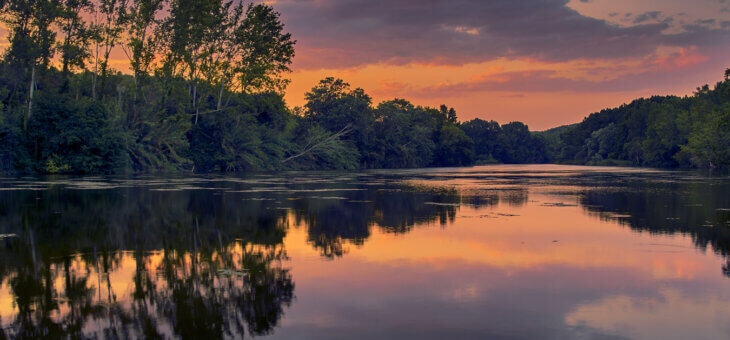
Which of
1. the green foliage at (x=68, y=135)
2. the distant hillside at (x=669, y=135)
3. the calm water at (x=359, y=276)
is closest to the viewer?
the calm water at (x=359, y=276)

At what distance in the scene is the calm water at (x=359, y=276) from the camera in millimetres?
5875

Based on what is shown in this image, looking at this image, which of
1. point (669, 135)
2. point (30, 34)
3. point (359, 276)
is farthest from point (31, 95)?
point (669, 135)

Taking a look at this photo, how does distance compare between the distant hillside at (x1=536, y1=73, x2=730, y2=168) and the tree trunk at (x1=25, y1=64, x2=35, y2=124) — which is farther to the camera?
the distant hillside at (x1=536, y1=73, x2=730, y2=168)

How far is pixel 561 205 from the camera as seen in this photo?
20.9m

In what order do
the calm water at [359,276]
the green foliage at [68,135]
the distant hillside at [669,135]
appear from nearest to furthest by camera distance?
the calm water at [359,276]
the green foliage at [68,135]
the distant hillside at [669,135]

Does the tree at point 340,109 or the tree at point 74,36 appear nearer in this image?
the tree at point 74,36

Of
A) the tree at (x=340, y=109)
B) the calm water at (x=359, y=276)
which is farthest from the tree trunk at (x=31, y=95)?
the tree at (x=340, y=109)

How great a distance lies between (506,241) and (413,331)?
6.68 m

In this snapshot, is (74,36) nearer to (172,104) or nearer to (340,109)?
(172,104)

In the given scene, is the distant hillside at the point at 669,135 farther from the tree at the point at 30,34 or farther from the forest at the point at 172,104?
the tree at the point at 30,34

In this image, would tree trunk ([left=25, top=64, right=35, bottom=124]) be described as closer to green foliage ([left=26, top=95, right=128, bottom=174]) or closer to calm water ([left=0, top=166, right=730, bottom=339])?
green foliage ([left=26, top=95, right=128, bottom=174])

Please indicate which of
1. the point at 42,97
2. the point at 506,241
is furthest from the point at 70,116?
the point at 506,241

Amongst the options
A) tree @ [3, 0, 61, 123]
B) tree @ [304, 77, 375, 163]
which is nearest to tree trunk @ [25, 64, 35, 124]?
tree @ [3, 0, 61, 123]

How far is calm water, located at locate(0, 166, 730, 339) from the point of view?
5.88 meters
